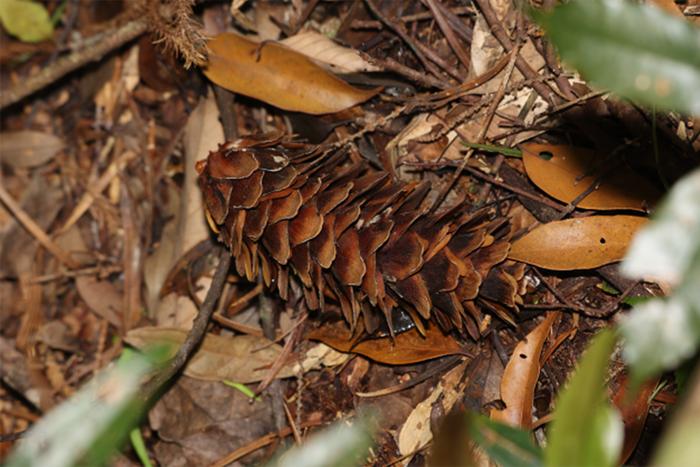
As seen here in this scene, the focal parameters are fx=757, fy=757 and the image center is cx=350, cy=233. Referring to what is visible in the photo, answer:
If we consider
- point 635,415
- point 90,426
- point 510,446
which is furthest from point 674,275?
point 635,415

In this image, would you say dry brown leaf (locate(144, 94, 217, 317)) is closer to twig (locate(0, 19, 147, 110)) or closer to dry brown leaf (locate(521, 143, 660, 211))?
twig (locate(0, 19, 147, 110))

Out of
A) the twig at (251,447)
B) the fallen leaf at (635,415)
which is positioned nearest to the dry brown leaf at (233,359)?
the twig at (251,447)

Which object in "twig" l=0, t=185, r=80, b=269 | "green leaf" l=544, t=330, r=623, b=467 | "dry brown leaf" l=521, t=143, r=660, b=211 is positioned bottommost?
"twig" l=0, t=185, r=80, b=269

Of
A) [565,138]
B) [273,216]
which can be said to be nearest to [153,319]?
[273,216]

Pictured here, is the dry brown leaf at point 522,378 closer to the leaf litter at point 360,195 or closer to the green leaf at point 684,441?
the leaf litter at point 360,195

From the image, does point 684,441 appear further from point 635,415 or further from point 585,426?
point 635,415

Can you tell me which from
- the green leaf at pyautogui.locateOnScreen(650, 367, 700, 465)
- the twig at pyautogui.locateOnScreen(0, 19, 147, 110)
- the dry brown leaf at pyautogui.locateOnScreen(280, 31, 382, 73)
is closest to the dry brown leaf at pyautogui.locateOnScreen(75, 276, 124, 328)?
the twig at pyautogui.locateOnScreen(0, 19, 147, 110)
